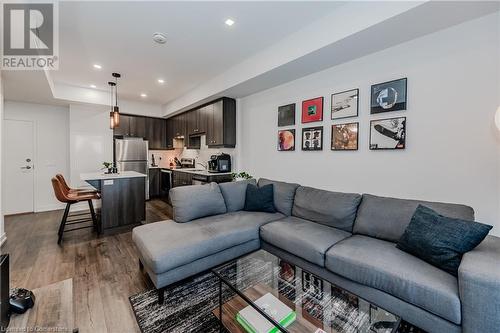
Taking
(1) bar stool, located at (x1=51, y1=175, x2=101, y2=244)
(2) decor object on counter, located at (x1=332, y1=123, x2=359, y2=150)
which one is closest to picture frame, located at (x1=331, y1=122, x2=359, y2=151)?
(2) decor object on counter, located at (x1=332, y1=123, x2=359, y2=150)

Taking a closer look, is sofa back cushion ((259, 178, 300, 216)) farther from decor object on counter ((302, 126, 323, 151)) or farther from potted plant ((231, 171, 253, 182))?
potted plant ((231, 171, 253, 182))

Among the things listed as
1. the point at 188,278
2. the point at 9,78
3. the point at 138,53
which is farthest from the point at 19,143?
the point at 188,278

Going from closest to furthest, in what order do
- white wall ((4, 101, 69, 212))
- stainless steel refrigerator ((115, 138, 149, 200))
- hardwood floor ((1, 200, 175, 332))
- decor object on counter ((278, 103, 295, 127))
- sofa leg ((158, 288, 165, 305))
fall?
hardwood floor ((1, 200, 175, 332)) < sofa leg ((158, 288, 165, 305)) < decor object on counter ((278, 103, 295, 127)) < white wall ((4, 101, 69, 212)) < stainless steel refrigerator ((115, 138, 149, 200))

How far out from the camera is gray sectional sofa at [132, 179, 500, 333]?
1303mm

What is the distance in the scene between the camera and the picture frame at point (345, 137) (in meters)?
2.70

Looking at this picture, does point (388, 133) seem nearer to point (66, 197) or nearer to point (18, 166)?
point (66, 197)

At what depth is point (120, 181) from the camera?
11.8 feet

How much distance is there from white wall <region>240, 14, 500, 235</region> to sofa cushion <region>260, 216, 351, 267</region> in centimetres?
79

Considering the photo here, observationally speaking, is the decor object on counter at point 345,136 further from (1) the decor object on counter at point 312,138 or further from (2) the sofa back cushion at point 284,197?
(2) the sofa back cushion at point 284,197

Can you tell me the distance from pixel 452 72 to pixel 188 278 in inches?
126

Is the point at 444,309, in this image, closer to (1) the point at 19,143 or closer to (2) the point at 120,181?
(2) the point at 120,181

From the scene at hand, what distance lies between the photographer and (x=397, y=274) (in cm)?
152

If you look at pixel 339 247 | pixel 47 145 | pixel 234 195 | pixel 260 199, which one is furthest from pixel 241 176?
pixel 47 145

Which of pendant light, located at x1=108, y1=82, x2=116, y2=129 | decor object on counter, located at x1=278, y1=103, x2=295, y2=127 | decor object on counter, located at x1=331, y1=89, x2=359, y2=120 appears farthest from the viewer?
pendant light, located at x1=108, y1=82, x2=116, y2=129
